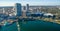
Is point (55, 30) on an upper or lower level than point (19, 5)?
lower

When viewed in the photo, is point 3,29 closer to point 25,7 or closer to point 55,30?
point 55,30

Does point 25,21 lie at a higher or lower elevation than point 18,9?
lower

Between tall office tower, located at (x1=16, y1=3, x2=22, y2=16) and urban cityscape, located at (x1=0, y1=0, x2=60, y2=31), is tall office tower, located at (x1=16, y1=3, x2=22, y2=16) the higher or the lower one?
the higher one

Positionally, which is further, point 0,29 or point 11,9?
point 11,9

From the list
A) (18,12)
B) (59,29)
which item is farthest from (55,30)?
(18,12)

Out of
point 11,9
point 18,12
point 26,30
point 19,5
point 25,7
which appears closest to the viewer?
point 26,30

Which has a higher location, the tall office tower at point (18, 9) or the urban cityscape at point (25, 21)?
the tall office tower at point (18, 9)

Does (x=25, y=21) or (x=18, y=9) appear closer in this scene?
(x=25, y=21)

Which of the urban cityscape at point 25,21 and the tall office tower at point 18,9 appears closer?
the urban cityscape at point 25,21

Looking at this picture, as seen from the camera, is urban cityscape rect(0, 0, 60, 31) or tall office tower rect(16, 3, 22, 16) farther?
tall office tower rect(16, 3, 22, 16)

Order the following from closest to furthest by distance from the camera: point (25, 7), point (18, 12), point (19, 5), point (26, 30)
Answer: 1. point (26, 30)
2. point (18, 12)
3. point (19, 5)
4. point (25, 7)
